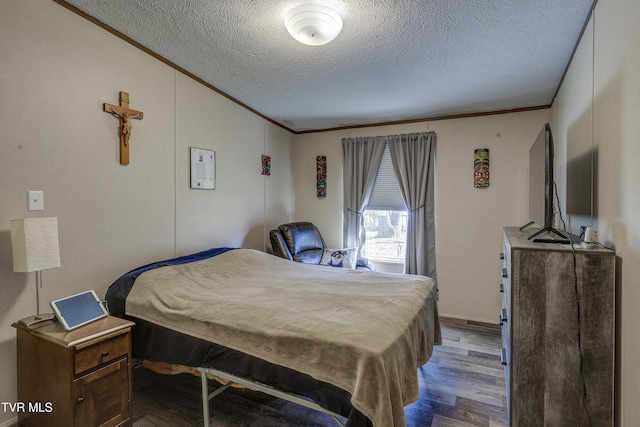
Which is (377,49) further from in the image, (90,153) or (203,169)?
(90,153)

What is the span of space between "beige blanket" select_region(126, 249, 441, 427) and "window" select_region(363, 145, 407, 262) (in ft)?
5.24

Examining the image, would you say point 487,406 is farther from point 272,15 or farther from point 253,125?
point 253,125

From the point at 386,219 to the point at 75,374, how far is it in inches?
142

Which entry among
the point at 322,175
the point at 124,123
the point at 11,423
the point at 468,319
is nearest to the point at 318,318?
the point at 11,423

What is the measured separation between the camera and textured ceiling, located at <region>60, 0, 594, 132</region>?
6.43ft

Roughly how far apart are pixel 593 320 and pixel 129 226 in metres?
2.98

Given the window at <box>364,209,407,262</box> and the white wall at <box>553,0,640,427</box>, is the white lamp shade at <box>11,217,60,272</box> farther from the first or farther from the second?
the window at <box>364,209,407,262</box>

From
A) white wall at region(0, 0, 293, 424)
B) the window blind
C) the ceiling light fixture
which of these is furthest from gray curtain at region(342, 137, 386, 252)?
the ceiling light fixture

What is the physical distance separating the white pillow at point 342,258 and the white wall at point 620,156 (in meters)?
2.54

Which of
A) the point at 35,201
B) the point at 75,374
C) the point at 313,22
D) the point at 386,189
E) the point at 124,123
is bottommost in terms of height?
the point at 75,374

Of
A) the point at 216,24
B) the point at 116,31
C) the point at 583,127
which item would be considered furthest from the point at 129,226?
the point at 583,127

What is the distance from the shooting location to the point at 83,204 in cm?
217

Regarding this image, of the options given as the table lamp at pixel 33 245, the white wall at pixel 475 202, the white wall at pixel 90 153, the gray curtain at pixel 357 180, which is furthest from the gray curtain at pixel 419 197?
the table lamp at pixel 33 245

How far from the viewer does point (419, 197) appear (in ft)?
13.2
